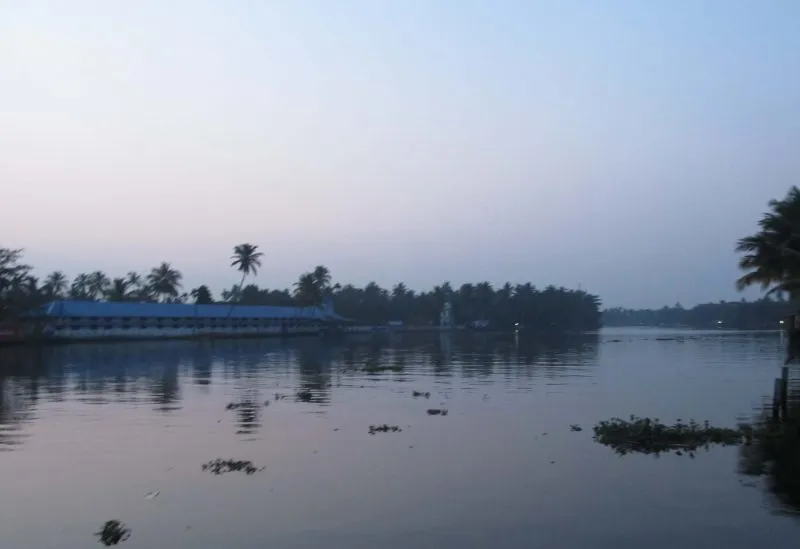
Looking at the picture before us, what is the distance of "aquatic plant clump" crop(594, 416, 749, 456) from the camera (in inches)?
887

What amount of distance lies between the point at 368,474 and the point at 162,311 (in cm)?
10336

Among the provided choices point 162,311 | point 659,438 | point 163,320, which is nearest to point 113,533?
point 659,438

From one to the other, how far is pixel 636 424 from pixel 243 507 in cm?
1311

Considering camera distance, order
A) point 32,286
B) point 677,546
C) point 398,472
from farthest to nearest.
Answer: point 32,286
point 398,472
point 677,546

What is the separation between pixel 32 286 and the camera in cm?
Answer: 10106

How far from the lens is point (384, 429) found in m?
26.1

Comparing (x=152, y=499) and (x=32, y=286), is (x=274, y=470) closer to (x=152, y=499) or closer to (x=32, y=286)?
(x=152, y=499)

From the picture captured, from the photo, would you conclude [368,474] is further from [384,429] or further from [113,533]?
[384,429]

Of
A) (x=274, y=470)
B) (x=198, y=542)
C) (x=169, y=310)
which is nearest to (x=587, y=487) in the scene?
(x=274, y=470)

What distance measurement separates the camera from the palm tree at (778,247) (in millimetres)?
33125

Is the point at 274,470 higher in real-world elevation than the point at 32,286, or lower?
lower

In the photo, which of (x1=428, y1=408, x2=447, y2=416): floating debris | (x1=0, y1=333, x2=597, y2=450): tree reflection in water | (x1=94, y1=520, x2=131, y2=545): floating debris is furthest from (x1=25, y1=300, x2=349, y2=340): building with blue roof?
(x1=94, y1=520, x2=131, y2=545): floating debris

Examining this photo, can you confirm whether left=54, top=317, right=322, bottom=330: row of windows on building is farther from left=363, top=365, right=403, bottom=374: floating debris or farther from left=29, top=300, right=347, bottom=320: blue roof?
left=363, top=365, right=403, bottom=374: floating debris

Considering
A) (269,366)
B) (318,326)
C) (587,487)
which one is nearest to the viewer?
(587,487)
